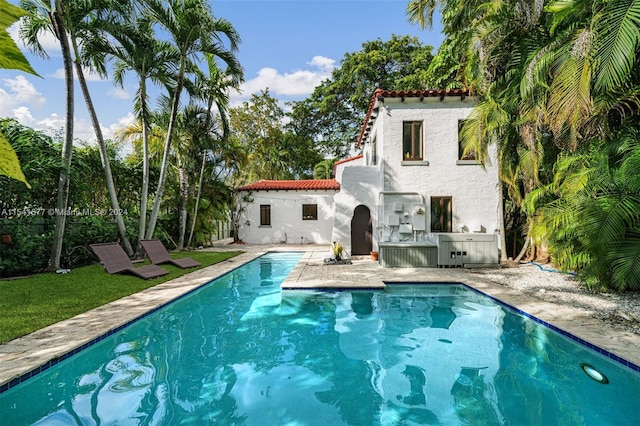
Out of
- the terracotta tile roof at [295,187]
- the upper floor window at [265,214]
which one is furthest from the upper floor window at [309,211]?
the upper floor window at [265,214]

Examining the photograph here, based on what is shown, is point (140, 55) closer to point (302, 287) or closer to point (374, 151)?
point (374, 151)

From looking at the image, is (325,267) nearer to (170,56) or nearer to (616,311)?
(616,311)

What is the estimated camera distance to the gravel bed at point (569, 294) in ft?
22.8

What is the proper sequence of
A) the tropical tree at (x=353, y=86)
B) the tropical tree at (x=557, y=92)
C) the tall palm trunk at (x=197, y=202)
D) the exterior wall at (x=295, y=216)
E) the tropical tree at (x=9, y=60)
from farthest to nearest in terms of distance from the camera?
1. the tropical tree at (x=353, y=86)
2. the exterior wall at (x=295, y=216)
3. the tall palm trunk at (x=197, y=202)
4. the tropical tree at (x=557, y=92)
5. the tropical tree at (x=9, y=60)

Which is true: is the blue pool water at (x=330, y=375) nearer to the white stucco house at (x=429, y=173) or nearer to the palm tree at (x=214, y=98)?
the white stucco house at (x=429, y=173)

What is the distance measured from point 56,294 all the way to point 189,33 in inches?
403

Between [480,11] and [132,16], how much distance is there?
1190cm

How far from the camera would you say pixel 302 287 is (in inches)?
387

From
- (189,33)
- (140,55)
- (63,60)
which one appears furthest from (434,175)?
(63,60)

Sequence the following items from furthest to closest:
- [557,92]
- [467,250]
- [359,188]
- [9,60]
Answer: [359,188] < [467,250] < [557,92] < [9,60]

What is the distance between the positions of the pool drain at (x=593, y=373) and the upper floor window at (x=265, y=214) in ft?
63.2

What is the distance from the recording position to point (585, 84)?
6004 millimetres

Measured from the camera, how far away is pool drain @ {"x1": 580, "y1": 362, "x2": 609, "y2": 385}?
16.9ft

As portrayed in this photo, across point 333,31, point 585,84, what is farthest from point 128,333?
point 333,31
